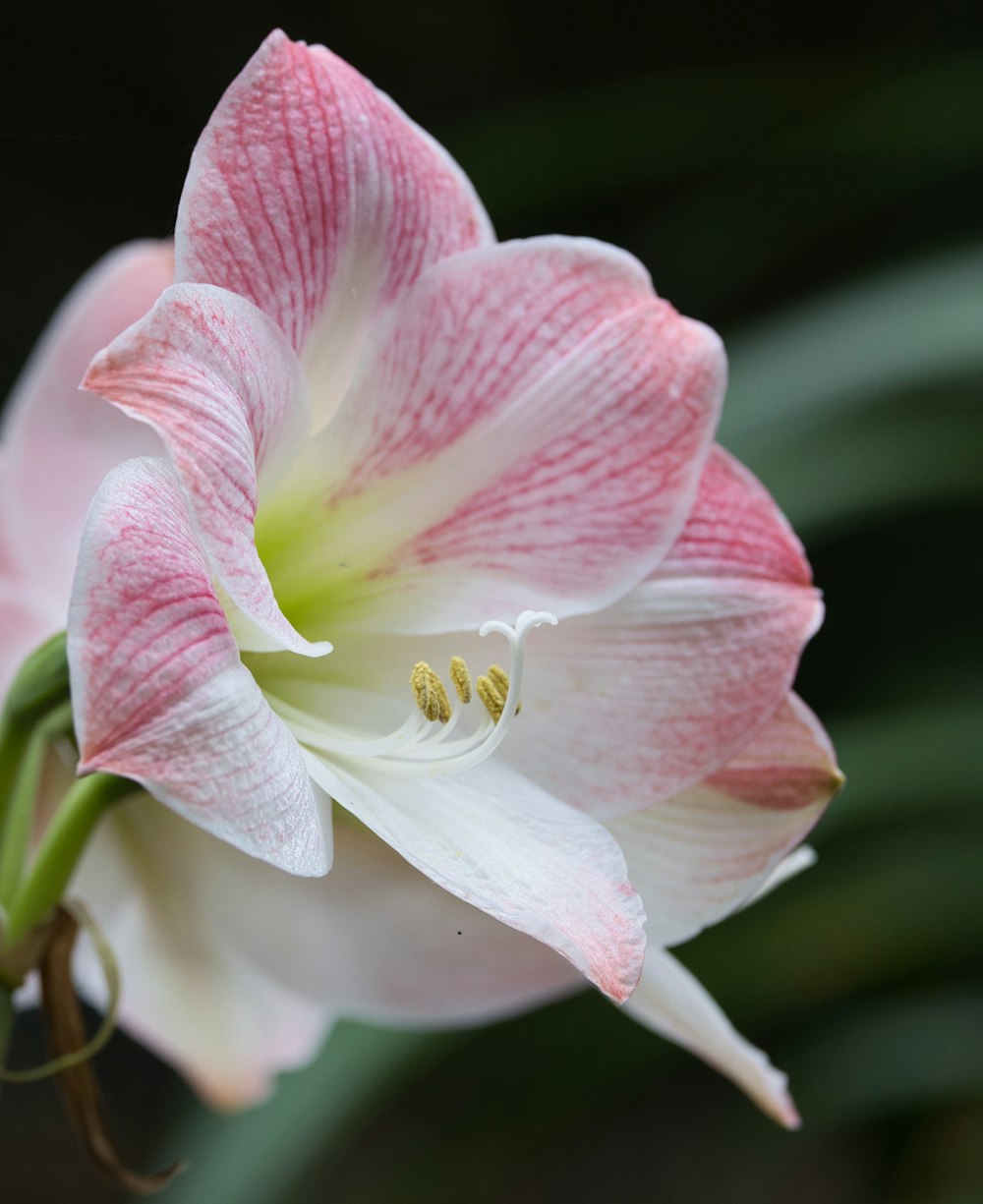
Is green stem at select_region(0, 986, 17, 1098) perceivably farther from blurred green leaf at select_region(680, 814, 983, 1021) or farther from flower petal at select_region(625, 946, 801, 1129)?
blurred green leaf at select_region(680, 814, 983, 1021)

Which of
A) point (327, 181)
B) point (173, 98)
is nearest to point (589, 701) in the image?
point (327, 181)

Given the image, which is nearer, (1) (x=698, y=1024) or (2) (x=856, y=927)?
(1) (x=698, y=1024)

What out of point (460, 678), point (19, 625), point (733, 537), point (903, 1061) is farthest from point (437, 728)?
point (903, 1061)

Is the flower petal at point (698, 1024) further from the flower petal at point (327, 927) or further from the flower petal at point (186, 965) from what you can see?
the flower petal at point (186, 965)

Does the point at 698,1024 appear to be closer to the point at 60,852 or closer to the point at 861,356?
the point at 60,852

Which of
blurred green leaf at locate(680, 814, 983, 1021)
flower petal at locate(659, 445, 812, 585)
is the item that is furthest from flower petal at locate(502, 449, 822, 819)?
blurred green leaf at locate(680, 814, 983, 1021)

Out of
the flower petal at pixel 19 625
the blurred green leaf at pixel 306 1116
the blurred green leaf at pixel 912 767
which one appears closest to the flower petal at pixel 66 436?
the flower petal at pixel 19 625
